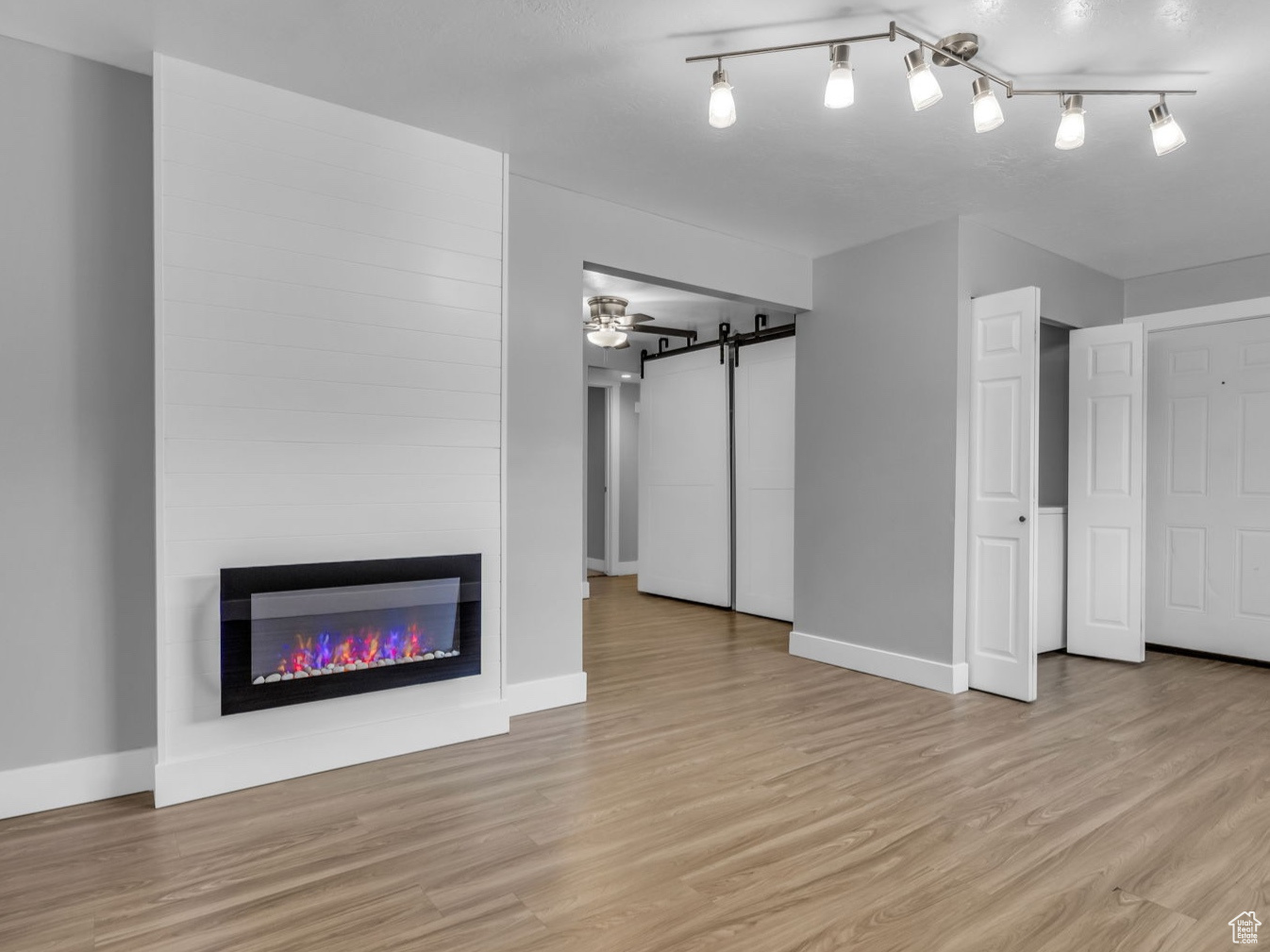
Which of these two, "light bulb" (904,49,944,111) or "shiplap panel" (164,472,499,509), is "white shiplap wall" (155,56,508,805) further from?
"light bulb" (904,49,944,111)

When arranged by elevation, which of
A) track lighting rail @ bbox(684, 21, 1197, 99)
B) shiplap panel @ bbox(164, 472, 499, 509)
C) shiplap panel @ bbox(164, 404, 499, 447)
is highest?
track lighting rail @ bbox(684, 21, 1197, 99)

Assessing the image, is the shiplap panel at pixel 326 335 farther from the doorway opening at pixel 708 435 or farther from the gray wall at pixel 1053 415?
the gray wall at pixel 1053 415

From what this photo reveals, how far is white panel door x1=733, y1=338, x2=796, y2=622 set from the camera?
5.93 meters

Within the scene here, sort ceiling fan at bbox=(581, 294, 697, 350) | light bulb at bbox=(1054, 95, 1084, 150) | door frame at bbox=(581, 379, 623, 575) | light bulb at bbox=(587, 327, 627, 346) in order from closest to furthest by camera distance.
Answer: light bulb at bbox=(1054, 95, 1084, 150)
ceiling fan at bbox=(581, 294, 697, 350)
light bulb at bbox=(587, 327, 627, 346)
door frame at bbox=(581, 379, 623, 575)

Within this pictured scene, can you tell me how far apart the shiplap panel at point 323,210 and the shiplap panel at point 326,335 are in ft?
1.27

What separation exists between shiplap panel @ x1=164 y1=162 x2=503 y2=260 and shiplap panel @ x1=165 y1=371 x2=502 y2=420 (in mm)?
634

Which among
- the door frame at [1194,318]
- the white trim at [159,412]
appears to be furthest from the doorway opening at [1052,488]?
the white trim at [159,412]

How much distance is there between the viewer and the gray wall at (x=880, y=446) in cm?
405

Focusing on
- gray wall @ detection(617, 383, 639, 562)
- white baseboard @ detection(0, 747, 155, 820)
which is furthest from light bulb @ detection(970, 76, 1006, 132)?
gray wall @ detection(617, 383, 639, 562)

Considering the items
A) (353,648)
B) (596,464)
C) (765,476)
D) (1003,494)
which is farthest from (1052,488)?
(596,464)

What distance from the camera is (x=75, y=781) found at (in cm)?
254

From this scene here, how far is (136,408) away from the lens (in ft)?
8.80

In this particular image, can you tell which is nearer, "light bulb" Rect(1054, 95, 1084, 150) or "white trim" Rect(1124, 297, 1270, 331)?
"light bulb" Rect(1054, 95, 1084, 150)

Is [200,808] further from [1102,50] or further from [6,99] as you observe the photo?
[1102,50]
